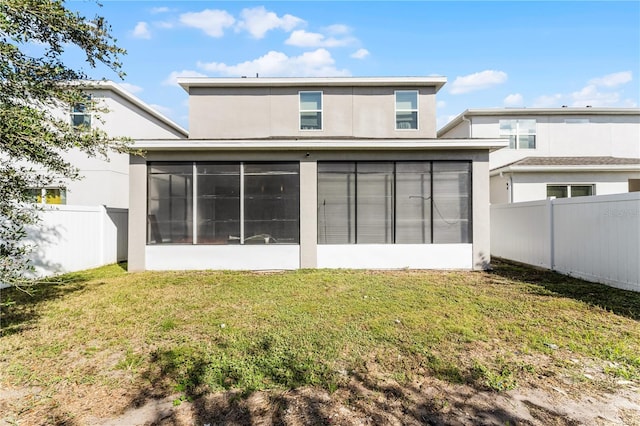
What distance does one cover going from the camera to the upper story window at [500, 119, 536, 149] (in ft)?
47.1

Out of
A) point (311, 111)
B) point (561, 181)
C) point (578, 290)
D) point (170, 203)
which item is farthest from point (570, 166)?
point (170, 203)

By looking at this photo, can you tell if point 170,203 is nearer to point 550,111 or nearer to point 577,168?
point 577,168

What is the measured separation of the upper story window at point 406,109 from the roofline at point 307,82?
12.1 inches

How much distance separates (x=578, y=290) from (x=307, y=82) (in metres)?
9.67

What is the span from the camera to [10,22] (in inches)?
142

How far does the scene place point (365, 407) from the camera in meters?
2.70

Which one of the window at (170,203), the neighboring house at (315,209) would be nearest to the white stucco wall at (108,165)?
the window at (170,203)

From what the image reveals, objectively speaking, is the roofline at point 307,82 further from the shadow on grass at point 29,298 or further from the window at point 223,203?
the shadow on grass at point 29,298

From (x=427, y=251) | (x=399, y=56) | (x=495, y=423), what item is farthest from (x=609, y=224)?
(x=399, y=56)

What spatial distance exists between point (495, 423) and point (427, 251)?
257 inches

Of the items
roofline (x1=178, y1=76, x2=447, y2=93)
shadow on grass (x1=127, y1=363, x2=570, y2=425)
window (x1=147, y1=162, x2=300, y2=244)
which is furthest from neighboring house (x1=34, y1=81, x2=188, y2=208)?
shadow on grass (x1=127, y1=363, x2=570, y2=425)

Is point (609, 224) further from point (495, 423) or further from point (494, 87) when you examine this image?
point (494, 87)

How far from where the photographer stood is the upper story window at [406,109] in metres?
11.3

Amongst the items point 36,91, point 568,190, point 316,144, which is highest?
point 316,144
